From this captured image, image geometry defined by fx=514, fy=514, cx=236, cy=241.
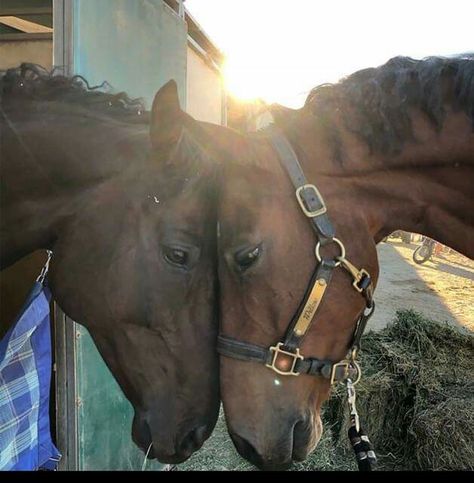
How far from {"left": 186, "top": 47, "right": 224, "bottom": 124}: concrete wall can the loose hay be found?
2.22 m

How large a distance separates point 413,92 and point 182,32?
73.2 inches

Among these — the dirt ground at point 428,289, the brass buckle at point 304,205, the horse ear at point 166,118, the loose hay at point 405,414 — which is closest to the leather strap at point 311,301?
the brass buckle at point 304,205

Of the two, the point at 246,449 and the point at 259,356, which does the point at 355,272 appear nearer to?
the point at 259,356

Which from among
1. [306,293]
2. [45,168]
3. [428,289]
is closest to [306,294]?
[306,293]

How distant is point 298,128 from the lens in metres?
1.46

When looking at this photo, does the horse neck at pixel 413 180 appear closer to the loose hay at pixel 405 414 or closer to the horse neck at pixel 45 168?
the horse neck at pixel 45 168

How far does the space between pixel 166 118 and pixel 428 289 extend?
8220 millimetres

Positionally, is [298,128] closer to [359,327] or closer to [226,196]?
[226,196]

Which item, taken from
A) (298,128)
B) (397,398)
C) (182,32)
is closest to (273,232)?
(298,128)

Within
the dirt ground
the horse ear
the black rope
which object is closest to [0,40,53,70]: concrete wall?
the horse ear

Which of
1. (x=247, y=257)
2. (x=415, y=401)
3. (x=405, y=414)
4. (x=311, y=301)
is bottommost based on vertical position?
(x=405, y=414)

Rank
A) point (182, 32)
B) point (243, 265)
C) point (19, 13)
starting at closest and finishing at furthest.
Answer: point (243, 265), point (19, 13), point (182, 32)

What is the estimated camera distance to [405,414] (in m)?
3.34

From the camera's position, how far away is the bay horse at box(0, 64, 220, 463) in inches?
56.6
